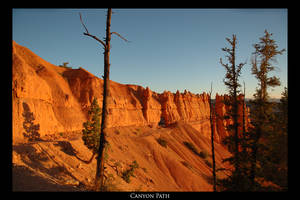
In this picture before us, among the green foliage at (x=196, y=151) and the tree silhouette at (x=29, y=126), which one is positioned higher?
the tree silhouette at (x=29, y=126)

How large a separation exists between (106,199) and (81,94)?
28615 millimetres

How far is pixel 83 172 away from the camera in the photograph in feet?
32.2

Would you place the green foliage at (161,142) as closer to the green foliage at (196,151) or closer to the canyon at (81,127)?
the canyon at (81,127)

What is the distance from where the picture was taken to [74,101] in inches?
1066

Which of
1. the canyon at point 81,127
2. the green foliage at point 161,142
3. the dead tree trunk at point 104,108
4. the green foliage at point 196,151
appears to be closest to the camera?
the dead tree trunk at point 104,108

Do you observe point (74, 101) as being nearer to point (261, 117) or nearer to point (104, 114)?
point (104, 114)

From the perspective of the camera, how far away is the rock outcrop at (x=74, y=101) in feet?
51.9

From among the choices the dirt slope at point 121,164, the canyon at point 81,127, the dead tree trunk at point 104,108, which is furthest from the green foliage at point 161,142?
the dead tree trunk at point 104,108

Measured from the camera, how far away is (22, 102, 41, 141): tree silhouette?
14.4 meters

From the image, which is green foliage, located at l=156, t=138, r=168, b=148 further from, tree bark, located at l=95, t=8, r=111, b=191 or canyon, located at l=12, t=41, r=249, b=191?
tree bark, located at l=95, t=8, r=111, b=191

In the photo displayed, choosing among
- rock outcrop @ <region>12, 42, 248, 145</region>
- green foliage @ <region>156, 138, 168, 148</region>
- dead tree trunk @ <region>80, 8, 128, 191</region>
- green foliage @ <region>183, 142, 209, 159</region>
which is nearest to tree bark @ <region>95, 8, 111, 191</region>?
dead tree trunk @ <region>80, 8, 128, 191</region>

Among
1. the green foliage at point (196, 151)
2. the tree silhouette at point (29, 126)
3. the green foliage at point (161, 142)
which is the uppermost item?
the tree silhouette at point (29, 126)
